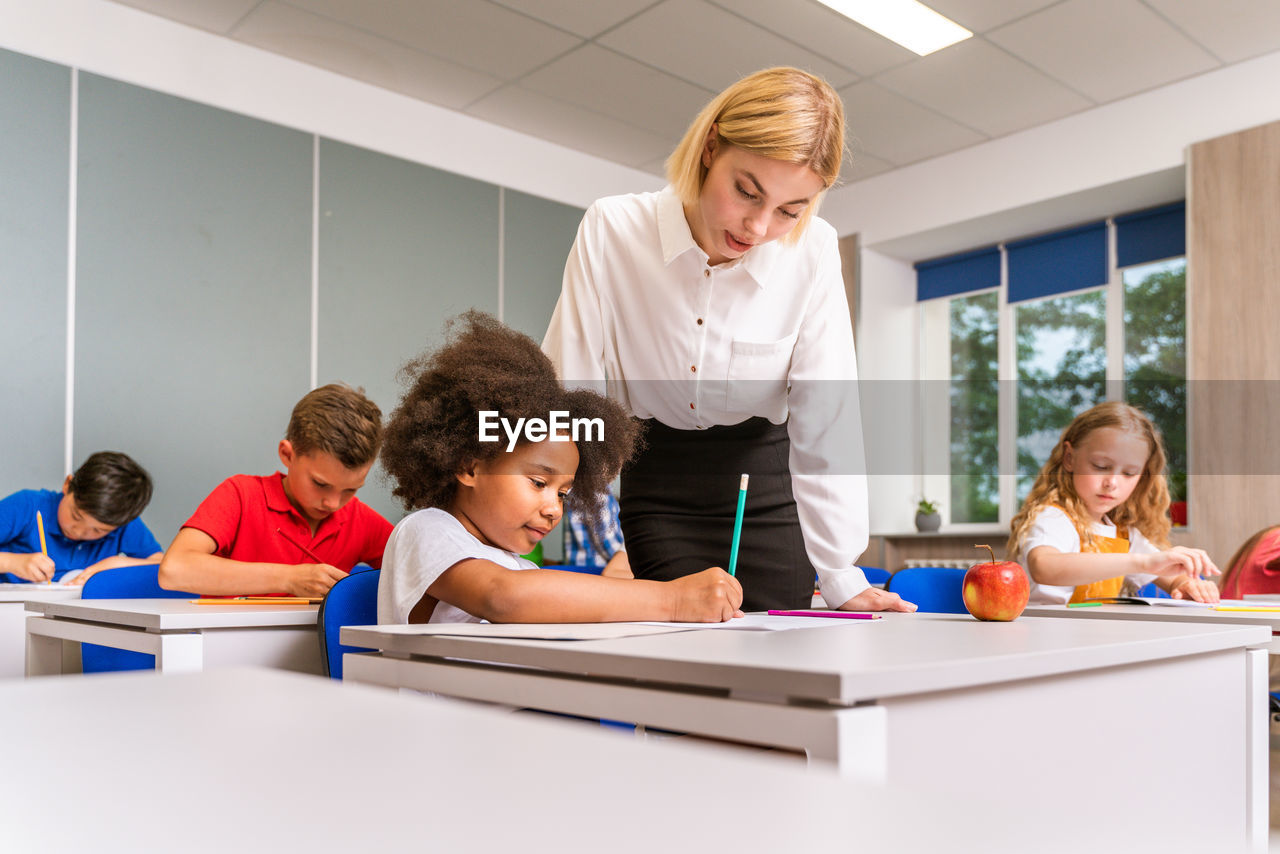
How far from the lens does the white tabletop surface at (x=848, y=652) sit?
64 centimetres

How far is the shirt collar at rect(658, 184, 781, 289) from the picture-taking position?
5.54 feet

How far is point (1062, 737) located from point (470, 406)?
3.17ft

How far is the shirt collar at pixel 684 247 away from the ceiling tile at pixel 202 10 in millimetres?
3254

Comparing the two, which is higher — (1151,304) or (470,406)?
(1151,304)

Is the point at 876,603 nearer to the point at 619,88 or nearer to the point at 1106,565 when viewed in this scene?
the point at 1106,565

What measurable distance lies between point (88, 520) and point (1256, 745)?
3.40 m

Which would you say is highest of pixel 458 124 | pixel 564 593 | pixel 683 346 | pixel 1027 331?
pixel 458 124

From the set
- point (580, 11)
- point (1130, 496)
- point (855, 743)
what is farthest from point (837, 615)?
point (580, 11)

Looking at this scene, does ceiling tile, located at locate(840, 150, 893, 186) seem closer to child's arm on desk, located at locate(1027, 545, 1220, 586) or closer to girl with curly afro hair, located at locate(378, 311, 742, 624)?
child's arm on desk, located at locate(1027, 545, 1220, 586)

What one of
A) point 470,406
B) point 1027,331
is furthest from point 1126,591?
point 1027,331

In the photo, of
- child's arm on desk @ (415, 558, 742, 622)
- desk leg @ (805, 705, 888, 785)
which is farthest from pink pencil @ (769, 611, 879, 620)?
desk leg @ (805, 705, 888, 785)

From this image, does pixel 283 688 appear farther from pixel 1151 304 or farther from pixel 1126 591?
pixel 1151 304

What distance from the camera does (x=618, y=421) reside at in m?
1.62

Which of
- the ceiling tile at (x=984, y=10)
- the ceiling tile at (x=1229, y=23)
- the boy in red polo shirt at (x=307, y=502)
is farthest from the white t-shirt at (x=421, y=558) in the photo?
the ceiling tile at (x=1229, y=23)
